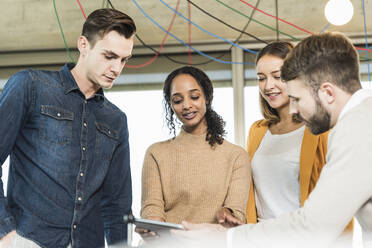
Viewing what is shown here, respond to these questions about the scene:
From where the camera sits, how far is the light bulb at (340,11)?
257 cm

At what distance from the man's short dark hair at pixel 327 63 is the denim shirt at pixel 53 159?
703 mm

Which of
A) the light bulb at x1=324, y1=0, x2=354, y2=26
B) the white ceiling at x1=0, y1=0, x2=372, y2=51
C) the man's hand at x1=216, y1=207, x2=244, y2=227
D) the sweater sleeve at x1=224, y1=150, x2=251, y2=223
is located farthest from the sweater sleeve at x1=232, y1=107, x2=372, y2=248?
the white ceiling at x1=0, y1=0, x2=372, y2=51

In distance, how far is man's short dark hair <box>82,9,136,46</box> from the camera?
1.55 meters

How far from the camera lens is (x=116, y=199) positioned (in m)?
1.65

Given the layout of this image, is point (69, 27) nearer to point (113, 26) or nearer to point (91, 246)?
point (113, 26)

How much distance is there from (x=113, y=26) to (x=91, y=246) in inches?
28.9

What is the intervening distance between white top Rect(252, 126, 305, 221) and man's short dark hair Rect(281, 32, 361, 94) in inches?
21.6

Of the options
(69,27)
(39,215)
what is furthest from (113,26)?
(69,27)

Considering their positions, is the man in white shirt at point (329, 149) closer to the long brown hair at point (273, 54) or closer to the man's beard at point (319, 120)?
the man's beard at point (319, 120)

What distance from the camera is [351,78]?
1202 mm

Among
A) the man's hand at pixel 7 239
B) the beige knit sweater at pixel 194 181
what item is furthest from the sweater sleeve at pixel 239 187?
the man's hand at pixel 7 239

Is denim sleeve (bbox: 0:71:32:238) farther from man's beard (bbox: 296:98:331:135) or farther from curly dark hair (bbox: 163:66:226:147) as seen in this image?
man's beard (bbox: 296:98:331:135)

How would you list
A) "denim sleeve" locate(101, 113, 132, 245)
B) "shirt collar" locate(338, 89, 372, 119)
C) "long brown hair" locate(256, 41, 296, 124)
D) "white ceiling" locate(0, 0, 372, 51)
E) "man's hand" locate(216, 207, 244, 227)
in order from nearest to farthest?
"shirt collar" locate(338, 89, 372, 119)
"man's hand" locate(216, 207, 244, 227)
"denim sleeve" locate(101, 113, 132, 245)
"long brown hair" locate(256, 41, 296, 124)
"white ceiling" locate(0, 0, 372, 51)

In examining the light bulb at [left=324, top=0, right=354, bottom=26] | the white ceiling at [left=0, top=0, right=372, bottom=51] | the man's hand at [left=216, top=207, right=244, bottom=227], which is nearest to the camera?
the man's hand at [left=216, top=207, right=244, bottom=227]
